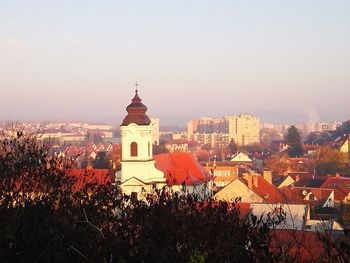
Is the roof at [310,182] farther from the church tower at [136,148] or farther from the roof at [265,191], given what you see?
the church tower at [136,148]

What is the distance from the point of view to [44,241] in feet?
36.9

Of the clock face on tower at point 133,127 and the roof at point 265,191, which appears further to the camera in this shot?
the roof at point 265,191

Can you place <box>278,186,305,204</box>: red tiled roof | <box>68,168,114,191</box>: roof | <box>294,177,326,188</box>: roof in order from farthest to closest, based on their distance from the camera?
1. <box>294,177,326,188</box>: roof
2. <box>278,186,305,204</box>: red tiled roof
3. <box>68,168,114,191</box>: roof

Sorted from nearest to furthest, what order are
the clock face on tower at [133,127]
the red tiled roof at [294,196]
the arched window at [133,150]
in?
the clock face on tower at [133,127] → the arched window at [133,150] → the red tiled roof at [294,196]

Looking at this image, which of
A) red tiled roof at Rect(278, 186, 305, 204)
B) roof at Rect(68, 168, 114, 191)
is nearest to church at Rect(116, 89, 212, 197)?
roof at Rect(68, 168, 114, 191)

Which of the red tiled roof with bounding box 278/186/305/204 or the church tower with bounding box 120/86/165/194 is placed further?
the red tiled roof with bounding box 278/186/305/204

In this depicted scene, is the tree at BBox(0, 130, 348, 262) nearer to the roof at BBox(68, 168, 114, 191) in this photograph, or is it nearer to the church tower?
the roof at BBox(68, 168, 114, 191)

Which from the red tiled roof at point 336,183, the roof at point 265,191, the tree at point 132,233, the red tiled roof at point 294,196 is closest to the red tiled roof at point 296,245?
the tree at point 132,233

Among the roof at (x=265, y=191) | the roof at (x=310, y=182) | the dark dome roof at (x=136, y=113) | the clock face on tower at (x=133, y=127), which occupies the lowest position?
the roof at (x=310, y=182)

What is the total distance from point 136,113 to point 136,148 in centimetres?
196

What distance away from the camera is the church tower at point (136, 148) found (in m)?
36.1

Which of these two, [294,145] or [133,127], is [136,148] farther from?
[294,145]

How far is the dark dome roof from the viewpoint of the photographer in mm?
36219

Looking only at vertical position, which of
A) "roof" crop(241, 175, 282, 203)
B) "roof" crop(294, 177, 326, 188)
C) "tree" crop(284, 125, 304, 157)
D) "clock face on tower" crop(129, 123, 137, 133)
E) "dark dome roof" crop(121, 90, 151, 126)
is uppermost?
"dark dome roof" crop(121, 90, 151, 126)
